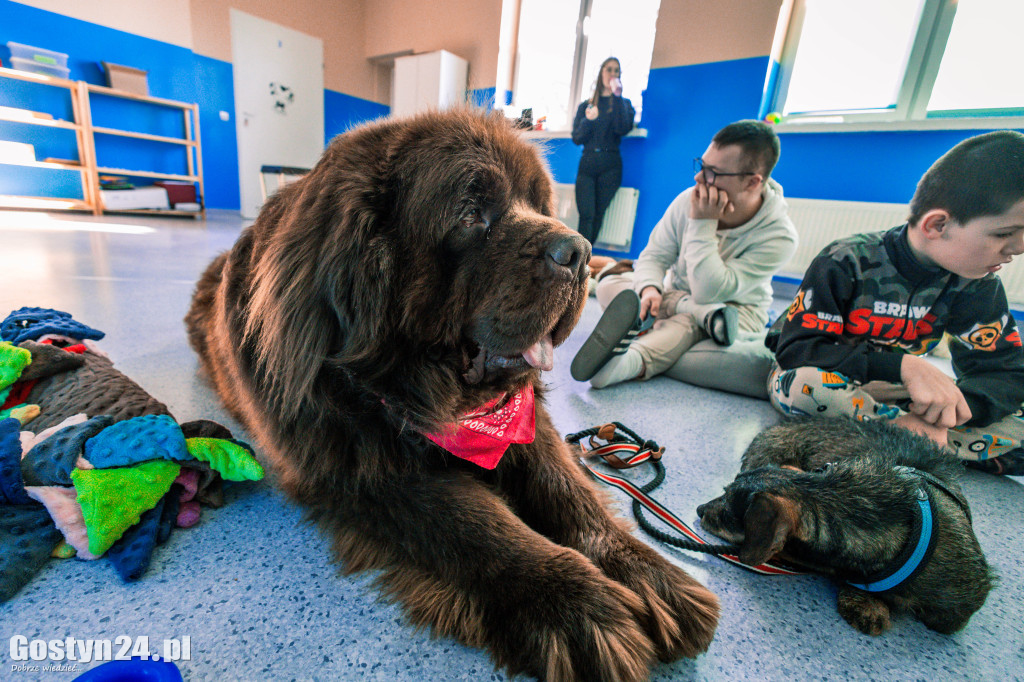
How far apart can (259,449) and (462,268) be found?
31.7 inches

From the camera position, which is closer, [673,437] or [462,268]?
[462,268]

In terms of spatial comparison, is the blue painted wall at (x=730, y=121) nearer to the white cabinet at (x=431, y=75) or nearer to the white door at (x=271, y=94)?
the white cabinet at (x=431, y=75)

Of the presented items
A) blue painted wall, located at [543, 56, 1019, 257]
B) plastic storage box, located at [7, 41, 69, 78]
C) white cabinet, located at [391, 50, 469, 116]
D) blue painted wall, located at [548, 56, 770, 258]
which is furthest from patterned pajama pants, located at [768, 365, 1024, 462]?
plastic storage box, located at [7, 41, 69, 78]

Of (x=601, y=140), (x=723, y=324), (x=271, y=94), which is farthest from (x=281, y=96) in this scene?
(x=723, y=324)

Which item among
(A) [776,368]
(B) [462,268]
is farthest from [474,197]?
(A) [776,368]

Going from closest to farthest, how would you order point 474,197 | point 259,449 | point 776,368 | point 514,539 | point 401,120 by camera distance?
point 514,539, point 474,197, point 401,120, point 259,449, point 776,368

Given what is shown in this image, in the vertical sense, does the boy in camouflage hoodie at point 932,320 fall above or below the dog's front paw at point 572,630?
above

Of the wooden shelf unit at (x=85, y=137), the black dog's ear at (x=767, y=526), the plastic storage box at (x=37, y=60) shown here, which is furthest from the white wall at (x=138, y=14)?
the black dog's ear at (x=767, y=526)

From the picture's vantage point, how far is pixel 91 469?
2.80ft

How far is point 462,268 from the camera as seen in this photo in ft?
2.83

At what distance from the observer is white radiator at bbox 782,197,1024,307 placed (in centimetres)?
422

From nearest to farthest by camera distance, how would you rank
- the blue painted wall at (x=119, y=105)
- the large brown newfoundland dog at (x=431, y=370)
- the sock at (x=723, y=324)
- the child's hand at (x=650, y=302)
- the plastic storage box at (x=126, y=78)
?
the large brown newfoundland dog at (x=431, y=370) → the sock at (x=723, y=324) → the child's hand at (x=650, y=302) → the blue painted wall at (x=119, y=105) → the plastic storage box at (x=126, y=78)

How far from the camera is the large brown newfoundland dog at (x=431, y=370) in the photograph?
76cm

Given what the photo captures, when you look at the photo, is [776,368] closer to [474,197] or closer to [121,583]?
[474,197]
